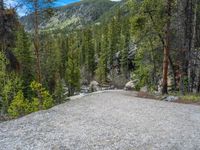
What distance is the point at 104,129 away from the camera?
372 inches

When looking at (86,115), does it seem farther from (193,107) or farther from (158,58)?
(158,58)

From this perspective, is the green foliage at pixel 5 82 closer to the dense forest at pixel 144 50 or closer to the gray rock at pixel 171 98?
the dense forest at pixel 144 50

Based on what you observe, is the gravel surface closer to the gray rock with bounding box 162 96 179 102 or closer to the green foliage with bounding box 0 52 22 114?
the gray rock with bounding box 162 96 179 102

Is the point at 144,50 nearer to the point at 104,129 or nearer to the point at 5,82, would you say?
the point at 5,82

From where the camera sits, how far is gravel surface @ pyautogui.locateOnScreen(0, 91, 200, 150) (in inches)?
310

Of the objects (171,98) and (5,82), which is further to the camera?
(5,82)

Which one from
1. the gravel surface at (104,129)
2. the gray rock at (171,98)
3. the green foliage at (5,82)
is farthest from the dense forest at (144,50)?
the gravel surface at (104,129)

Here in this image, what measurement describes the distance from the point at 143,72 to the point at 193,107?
20.9 m

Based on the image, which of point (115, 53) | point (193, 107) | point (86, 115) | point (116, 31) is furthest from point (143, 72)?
point (116, 31)

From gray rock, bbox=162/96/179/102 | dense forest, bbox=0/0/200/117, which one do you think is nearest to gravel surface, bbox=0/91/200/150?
gray rock, bbox=162/96/179/102

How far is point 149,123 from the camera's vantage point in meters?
10.4

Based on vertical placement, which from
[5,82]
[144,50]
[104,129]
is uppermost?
[144,50]

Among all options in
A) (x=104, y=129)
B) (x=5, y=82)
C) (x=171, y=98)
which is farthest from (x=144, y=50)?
(x=104, y=129)

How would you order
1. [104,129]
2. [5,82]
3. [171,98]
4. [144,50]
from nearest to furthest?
[104,129]
[171,98]
[5,82]
[144,50]
